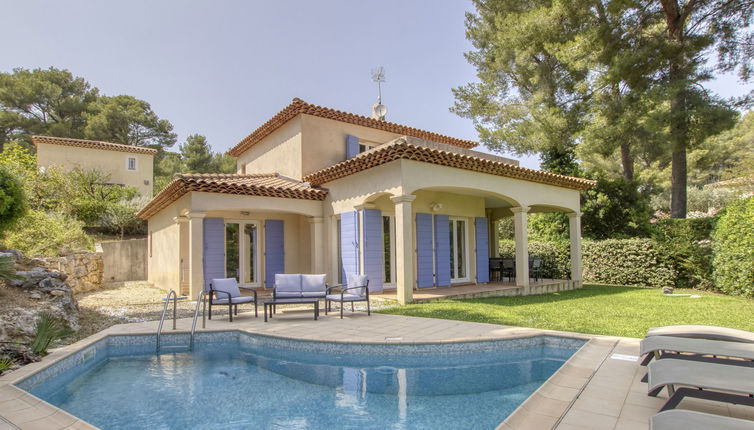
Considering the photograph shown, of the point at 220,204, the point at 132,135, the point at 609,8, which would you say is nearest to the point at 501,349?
the point at 220,204

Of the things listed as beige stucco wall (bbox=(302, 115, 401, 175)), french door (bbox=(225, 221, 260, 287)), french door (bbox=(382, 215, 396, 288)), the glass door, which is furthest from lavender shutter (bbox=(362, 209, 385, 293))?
french door (bbox=(225, 221, 260, 287))

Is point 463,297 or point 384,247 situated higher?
point 384,247

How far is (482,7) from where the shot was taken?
2142 centimetres

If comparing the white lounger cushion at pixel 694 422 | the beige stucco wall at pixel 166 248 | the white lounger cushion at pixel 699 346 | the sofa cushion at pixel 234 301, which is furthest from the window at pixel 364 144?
the white lounger cushion at pixel 694 422

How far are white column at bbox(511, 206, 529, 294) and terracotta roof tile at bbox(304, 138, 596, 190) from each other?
1.24 m

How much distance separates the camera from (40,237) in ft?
49.9

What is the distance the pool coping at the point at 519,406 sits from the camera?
3.61m

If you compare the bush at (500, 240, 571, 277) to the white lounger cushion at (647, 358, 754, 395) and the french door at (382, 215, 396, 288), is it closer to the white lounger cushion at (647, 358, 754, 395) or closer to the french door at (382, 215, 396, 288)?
the french door at (382, 215, 396, 288)

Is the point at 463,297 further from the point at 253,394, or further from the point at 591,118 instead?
the point at 591,118

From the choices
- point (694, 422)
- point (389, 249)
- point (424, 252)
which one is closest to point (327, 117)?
point (389, 249)

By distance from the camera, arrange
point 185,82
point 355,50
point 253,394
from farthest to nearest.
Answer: point 185,82
point 355,50
point 253,394


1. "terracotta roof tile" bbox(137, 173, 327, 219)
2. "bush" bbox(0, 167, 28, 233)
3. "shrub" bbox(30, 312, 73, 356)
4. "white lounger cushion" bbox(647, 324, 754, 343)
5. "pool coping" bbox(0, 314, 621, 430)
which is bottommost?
"pool coping" bbox(0, 314, 621, 430)

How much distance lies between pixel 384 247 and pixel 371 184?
2.37 m

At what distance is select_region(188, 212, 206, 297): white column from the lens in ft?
37.9
